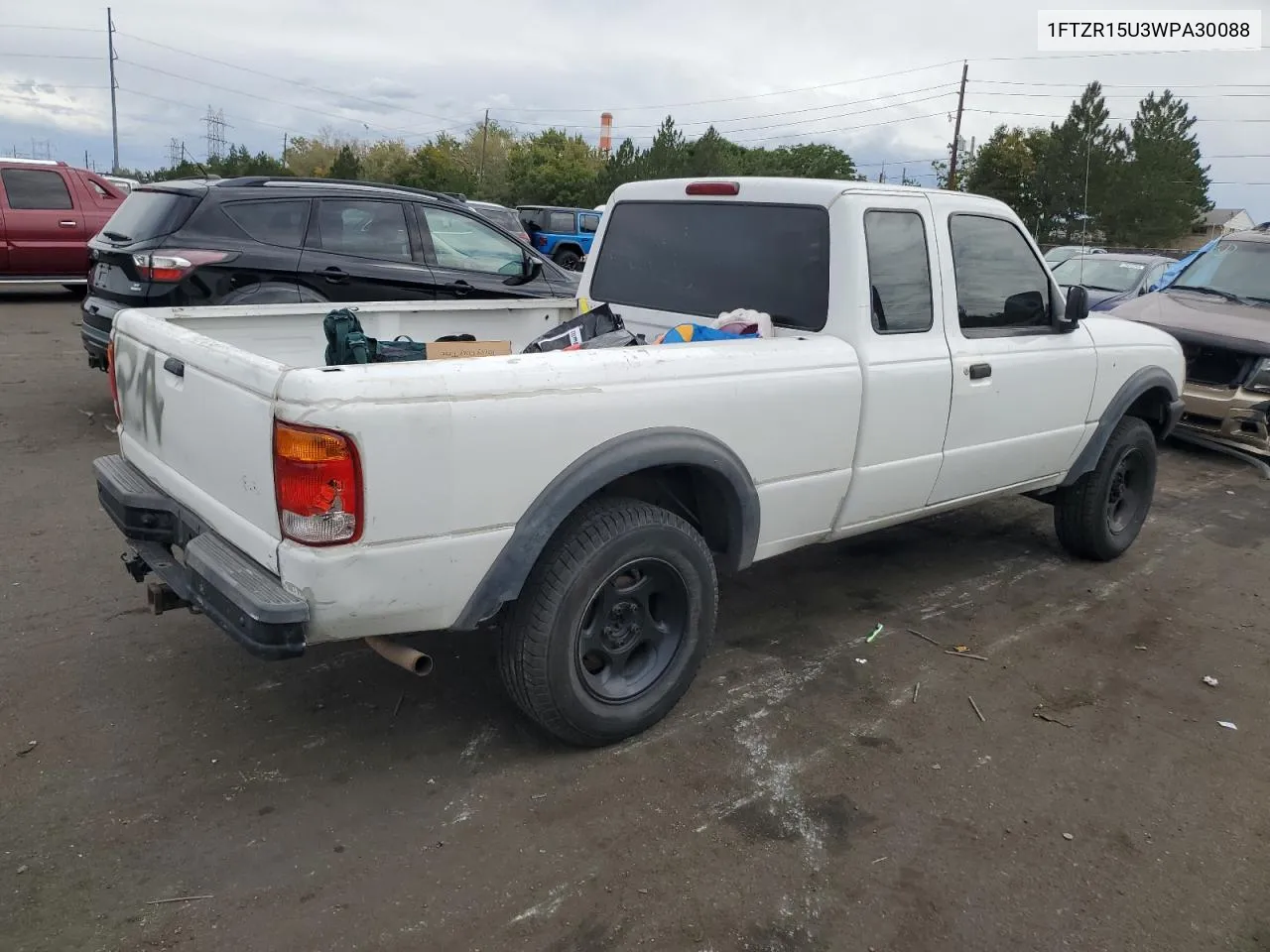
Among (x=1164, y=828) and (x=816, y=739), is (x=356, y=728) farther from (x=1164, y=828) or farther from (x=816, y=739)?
(x=1164, y=828)

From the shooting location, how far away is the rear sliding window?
3924mm

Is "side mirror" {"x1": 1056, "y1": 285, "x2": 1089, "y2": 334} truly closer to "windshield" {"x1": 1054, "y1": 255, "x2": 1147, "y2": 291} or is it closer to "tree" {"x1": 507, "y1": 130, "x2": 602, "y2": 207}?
"windshield" {"x1": 1054, "y1": 255, "x2": 1147, "y2": 291}

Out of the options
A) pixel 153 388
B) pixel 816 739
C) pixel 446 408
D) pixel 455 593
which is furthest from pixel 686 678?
pixel 153 388

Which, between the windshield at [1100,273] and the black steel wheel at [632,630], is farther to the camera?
the windshield at [1100,273]

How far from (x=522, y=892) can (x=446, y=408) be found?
4.37ft

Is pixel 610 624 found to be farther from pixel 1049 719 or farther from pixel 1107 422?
pixel 1107 422

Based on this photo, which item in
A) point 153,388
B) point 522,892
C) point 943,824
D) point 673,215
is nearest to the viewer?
point 522,892

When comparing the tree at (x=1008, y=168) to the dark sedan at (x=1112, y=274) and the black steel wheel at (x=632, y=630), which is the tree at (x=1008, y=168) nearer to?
the dark sedan at (x=1112, y=274)

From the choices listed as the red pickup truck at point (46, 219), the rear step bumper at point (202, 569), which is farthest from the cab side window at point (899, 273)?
the red pickup truck at point (46, 219)

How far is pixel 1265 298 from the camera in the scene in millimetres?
8742

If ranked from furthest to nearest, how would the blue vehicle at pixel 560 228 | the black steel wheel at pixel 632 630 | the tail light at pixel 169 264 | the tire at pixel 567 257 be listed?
the blue vehicle at pixel 560 228, the tire at pixel 567 257, the tail light at pixel 169 264, the black steel wheel at pixel 632 630

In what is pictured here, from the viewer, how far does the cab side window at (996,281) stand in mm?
4340

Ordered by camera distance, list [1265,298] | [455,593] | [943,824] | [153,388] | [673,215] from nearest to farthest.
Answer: [455,593] < [943,824] < [153,388] < [673,215] < [1265,298]

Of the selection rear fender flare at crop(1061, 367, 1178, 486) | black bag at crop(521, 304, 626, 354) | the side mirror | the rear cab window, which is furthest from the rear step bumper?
the rear cab window
